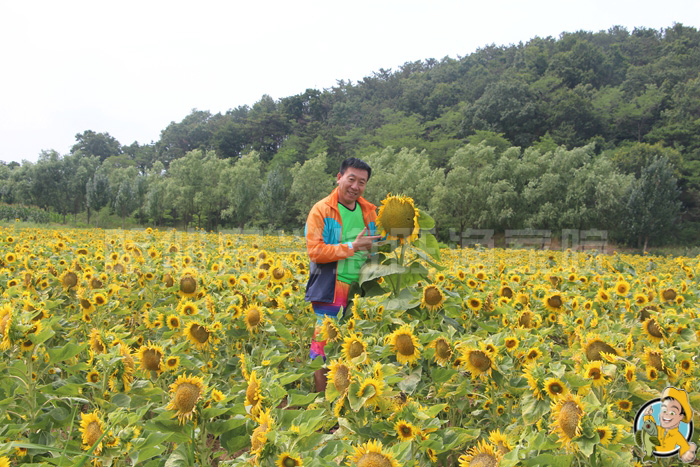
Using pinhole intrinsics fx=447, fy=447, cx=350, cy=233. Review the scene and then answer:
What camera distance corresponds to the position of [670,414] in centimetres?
100

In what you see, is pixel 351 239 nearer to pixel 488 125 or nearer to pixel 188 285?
pixel 188 285

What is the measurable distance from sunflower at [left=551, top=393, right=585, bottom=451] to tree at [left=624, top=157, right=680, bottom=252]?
3400cm

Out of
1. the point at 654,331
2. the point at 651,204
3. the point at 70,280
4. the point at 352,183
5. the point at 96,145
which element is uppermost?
the point at 96,145

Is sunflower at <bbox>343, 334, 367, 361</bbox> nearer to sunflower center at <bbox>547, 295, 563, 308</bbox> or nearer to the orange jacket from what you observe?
the orange jacket

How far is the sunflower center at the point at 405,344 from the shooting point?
2.00 metres

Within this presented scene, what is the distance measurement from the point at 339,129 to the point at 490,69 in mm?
28492

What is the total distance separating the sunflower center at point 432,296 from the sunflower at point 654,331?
3.98ft

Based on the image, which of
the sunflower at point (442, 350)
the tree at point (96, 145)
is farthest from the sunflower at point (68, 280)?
the tree at point (96, 145)

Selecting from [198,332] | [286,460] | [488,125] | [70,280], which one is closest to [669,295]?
[198,332]

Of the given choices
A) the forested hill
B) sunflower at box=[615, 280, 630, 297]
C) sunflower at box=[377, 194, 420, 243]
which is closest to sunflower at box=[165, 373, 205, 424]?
sunflower at box=[377, 194, 420, 243]

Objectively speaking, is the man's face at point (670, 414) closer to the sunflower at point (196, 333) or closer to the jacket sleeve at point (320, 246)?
the jacket sleeve at point (320, 246)

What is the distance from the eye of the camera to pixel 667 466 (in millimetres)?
1812

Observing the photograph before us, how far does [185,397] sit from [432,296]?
4.90 ft

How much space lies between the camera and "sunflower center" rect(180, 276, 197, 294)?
11.7 feet
